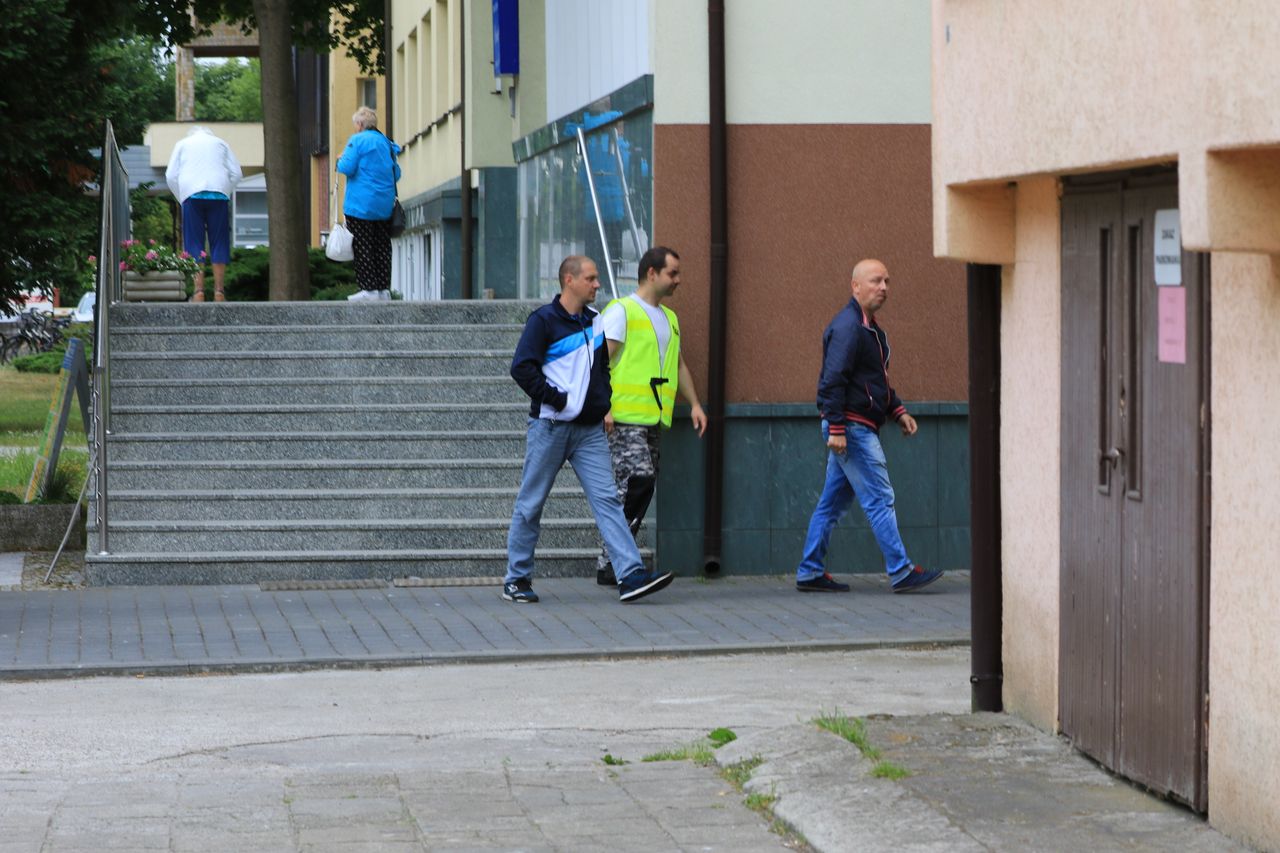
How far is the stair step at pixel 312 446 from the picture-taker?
14016mm

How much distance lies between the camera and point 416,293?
31422 mm

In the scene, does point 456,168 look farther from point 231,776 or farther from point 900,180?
point 231,776

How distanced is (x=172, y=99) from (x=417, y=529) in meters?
102

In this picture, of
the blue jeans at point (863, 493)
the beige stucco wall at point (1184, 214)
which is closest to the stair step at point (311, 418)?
the blue jeans at point (863, 493)

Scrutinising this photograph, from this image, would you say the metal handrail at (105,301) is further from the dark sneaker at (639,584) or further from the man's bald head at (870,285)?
the man's bald head at (870,285)

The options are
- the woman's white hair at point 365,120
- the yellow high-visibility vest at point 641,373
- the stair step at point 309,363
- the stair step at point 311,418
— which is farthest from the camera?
the woman's white hair at point 365,120

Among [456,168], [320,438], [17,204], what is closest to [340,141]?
[456,168]

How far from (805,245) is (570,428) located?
2346mm

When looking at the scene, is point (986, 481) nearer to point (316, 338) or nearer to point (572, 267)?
point (572, 267)

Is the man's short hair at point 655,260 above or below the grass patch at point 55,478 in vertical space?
above

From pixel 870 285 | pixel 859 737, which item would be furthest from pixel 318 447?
pixel 859 737

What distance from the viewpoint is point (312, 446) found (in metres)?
14.1

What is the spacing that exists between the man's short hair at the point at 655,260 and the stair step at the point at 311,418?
2.30m

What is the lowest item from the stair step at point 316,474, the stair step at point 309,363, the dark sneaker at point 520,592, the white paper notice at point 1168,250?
the dark sneaker at point 520,592
